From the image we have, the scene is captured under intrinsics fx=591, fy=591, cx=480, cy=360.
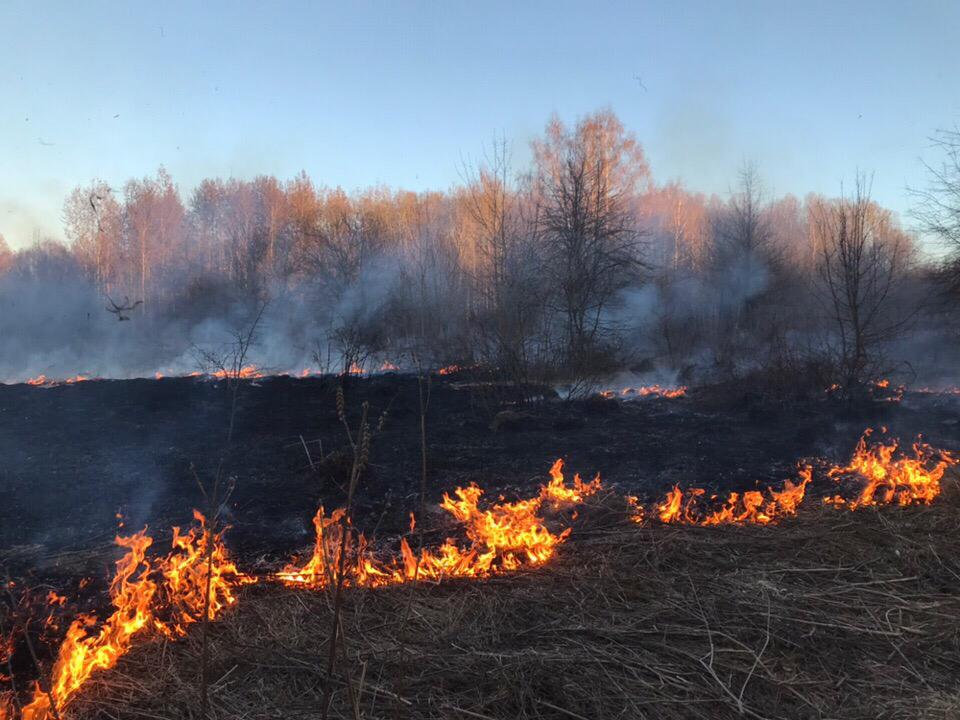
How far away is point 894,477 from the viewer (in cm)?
526

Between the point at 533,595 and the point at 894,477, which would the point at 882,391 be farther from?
the point at 533,595

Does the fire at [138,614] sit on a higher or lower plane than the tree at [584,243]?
lower

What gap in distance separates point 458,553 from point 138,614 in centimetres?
188

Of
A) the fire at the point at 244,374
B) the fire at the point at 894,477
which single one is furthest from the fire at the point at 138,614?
the fire at the point at 244,374

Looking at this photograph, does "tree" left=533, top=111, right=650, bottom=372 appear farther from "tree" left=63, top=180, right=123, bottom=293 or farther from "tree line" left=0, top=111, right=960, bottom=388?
"tree" left=63, top=180, right=123, bottom=293

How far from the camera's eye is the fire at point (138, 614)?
246 cm

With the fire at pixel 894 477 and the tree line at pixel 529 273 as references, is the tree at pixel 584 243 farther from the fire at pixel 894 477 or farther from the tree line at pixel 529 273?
the fire at pixel 894 477

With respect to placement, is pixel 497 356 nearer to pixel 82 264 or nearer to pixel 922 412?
pixel 922 412

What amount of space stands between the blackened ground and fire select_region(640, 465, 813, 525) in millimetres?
628

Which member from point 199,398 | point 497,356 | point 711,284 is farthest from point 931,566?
point 711,284

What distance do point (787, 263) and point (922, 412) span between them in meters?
17.0

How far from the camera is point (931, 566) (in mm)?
3555

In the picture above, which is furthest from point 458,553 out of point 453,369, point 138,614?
point 453,369

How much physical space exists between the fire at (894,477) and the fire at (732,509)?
0.44 m
